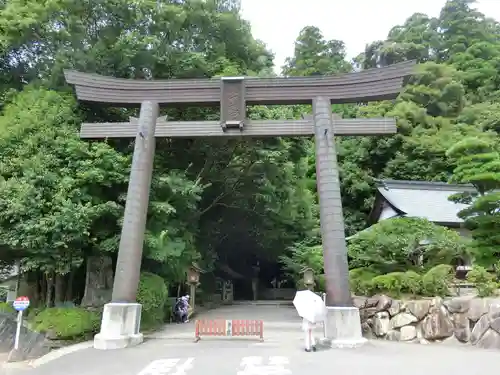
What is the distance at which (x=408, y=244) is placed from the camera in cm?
1222

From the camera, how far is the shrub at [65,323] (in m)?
11.6

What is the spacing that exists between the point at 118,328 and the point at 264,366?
14.3 feet

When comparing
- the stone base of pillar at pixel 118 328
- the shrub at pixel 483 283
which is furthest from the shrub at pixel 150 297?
the shrub at pixel 483 283

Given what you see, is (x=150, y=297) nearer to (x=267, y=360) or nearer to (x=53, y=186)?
(x=53, y=186)

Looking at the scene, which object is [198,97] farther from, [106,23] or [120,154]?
[106,23]

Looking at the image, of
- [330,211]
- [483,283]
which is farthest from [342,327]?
[483,283]

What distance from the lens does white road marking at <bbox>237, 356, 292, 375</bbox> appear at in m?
7.17

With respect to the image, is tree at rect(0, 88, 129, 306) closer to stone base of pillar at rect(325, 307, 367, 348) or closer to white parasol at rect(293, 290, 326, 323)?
white parasol at rect(293, 290, 326, 323)

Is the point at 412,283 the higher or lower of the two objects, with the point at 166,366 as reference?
higher

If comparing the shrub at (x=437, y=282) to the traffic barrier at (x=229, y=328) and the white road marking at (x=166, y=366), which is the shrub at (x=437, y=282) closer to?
the traffic barrier at (x=229, y=328)

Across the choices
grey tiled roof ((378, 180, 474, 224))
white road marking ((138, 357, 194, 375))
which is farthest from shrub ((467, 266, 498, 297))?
grey tiled roof ((378, 180, 474, 224))

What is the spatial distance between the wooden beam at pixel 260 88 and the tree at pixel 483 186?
273 cm

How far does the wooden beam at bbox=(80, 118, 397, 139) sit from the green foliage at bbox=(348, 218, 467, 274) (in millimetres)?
2940

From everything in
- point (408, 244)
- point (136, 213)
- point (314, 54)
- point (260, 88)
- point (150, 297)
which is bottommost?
point (150, 297)
